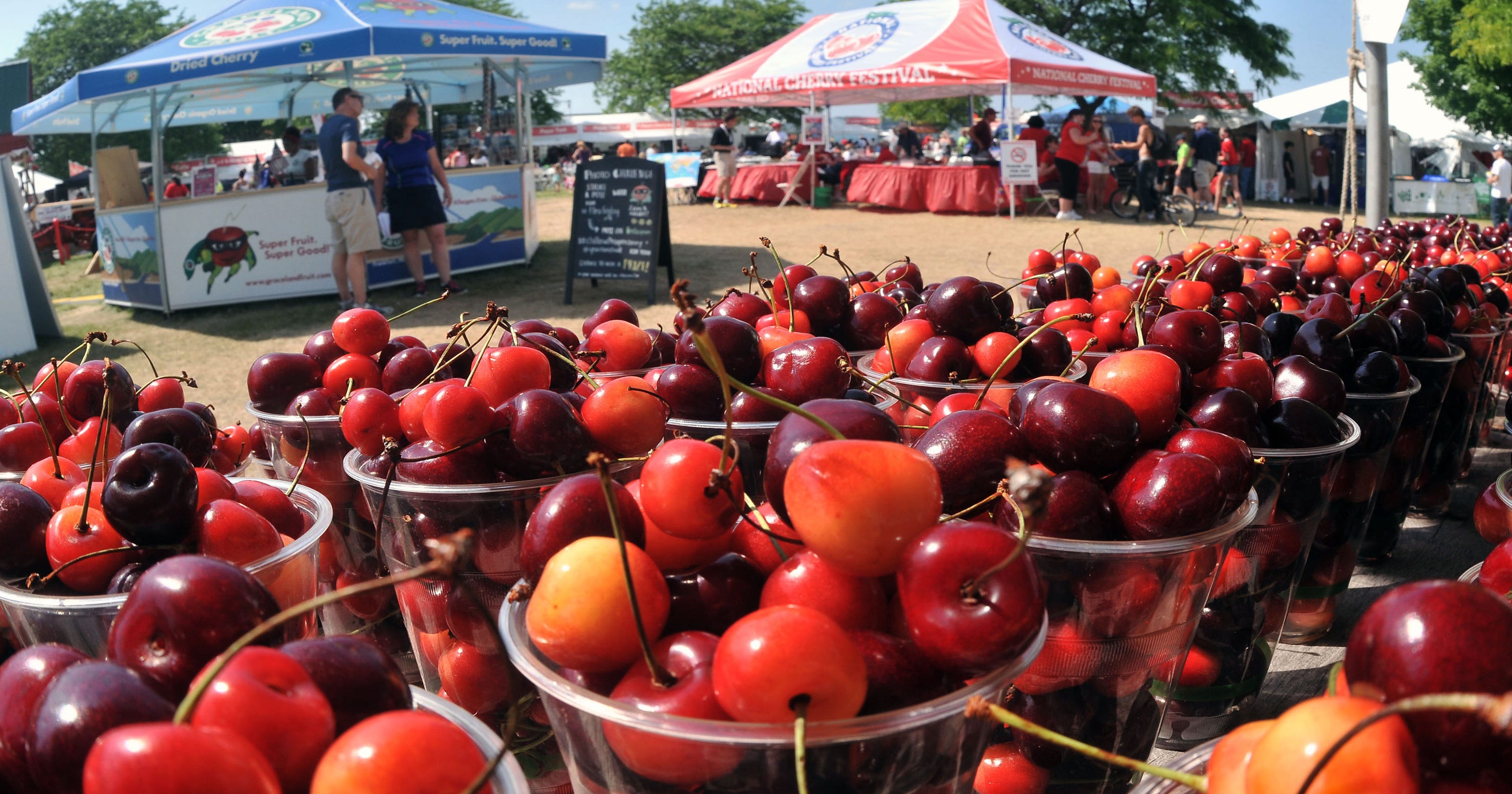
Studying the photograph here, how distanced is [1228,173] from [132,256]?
15.9 m

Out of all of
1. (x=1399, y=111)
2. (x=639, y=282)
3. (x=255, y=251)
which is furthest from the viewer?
(x=1399, y=111)

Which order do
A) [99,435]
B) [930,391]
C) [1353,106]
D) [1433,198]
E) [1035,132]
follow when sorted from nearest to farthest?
[99,435] < [930,391] < [1353,106] < [1035,132] < [1433,198]

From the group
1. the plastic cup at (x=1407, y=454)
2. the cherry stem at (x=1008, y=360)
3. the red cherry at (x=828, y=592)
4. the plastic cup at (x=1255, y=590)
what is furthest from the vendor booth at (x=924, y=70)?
the red cherry at (x=828, y=592)

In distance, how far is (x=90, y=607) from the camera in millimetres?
1192

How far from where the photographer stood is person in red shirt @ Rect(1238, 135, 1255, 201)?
21078 millimetres

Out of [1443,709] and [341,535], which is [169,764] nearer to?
[1443,709]

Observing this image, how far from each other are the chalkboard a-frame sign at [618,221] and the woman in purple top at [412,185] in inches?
42.6

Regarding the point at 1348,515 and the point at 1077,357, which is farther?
the point at 1348,515

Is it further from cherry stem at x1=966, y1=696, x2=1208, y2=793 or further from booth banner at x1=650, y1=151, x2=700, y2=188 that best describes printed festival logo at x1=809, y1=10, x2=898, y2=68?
cherry stem at x1=966, y1=696, x2=1208, y2=793

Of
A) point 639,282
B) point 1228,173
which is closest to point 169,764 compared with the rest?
point 639,282

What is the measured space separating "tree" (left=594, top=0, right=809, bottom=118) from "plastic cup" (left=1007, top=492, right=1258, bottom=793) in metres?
45.3

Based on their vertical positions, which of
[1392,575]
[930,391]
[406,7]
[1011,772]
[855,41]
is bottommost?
[1392,575]

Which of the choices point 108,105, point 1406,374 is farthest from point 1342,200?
point 108,105

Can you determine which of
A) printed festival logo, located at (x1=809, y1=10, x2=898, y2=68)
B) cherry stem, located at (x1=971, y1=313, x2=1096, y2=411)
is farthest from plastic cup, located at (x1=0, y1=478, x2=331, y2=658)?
printed festival logo, located at (x1=809, y1=10, x2=898, y2=68)
